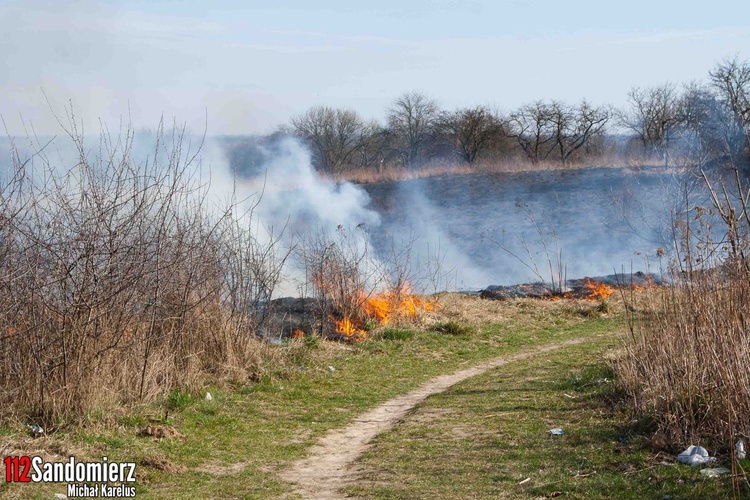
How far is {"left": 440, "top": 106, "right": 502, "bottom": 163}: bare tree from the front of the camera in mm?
50250

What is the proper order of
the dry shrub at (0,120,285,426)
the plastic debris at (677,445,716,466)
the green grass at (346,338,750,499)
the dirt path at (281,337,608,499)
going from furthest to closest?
the dry shrub at (0,120,285,426)
the dirt path at (281,337,608,499)
the plastic debris at (677,445,716,466)
the green grass at (346,338,750,499)

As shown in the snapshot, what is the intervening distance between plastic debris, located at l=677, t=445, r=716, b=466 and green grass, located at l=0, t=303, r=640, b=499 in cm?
220

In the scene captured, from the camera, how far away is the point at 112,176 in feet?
30.1

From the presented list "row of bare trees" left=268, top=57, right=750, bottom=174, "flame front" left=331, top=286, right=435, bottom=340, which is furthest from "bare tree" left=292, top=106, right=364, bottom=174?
"flame front" left=331, top=286, right=435, bottom=340

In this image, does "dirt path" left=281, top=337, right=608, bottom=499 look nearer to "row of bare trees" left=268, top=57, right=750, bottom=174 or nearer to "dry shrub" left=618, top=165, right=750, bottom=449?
"dry shrub" left=618, top=165, right=750, bottom=449

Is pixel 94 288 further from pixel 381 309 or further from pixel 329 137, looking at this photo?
pixel 329 137

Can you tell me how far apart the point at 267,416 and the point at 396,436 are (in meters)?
1.78

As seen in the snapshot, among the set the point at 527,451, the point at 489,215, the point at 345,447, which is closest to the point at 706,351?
the point at 527,451

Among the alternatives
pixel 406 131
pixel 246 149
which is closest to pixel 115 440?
pixel 246 149

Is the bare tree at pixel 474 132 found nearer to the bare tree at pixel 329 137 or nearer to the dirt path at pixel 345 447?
the bare tree at pixel 329 137

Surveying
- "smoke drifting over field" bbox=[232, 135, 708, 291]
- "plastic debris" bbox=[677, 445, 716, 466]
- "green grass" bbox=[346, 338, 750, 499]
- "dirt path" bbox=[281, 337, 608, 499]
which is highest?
"smoke drifting over field" bbox=[232, 135, 708, 291]

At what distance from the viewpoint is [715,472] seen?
20.1ft

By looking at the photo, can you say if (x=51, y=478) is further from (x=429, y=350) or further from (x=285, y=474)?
(x=429, y=350)

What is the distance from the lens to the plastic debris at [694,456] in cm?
642
